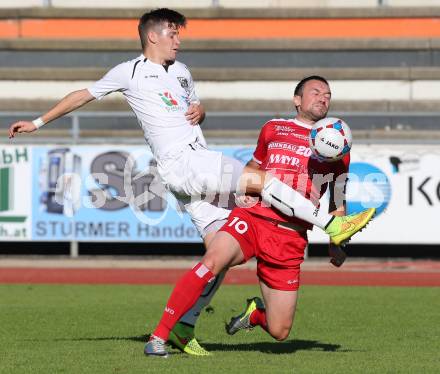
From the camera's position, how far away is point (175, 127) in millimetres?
8398

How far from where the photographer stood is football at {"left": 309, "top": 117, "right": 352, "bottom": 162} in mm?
7871

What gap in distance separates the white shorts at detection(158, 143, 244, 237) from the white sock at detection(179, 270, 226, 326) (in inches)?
17.4

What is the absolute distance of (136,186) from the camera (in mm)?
17531

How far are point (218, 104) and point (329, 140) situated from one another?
1432 cm

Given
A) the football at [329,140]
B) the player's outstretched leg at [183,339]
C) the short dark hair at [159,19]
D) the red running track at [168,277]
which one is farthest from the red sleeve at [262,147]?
the red running track at [168,277]

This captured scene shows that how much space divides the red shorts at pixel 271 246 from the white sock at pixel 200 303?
0.31 m

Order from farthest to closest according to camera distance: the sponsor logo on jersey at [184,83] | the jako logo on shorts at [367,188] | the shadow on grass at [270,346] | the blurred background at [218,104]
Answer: the blurred background at [218,104] → the jako logo on shorts at [367,188] → the sponsor logo on jersey at [184,83] → the shadow on grass at [270,346]

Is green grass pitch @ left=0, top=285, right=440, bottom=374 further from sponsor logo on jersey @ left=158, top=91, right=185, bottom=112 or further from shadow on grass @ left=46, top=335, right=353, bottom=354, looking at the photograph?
sponsor logo on jersey @ left=158, top=91, right=185, bottom=112

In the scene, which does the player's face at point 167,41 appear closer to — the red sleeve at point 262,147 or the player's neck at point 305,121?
the red sleeve at point 262,147

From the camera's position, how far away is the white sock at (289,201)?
7.88m

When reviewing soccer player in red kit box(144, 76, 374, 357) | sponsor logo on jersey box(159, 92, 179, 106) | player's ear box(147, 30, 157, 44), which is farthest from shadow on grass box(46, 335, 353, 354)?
player's ear box(147, 30, 157, 44)

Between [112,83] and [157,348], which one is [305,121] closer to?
[112,83]

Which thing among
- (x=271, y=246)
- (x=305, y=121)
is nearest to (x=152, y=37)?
(x=305, y=121)

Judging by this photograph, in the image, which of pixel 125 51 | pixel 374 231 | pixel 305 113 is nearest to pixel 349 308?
pixel 305 113
